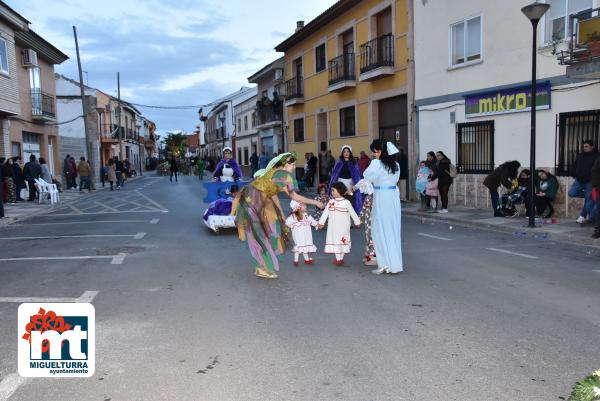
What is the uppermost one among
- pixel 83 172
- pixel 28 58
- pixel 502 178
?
pixel 28 58

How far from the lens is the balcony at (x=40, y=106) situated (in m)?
25.9

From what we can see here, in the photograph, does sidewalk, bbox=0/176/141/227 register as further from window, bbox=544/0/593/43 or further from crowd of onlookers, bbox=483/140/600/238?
window, bbox=544/0/593/43

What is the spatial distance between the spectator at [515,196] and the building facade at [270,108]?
18908 millimetres

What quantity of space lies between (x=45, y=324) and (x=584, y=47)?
444 inches

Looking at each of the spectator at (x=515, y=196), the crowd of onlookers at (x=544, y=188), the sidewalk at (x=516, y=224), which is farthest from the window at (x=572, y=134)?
the sidewalk at (x=516, y=224)

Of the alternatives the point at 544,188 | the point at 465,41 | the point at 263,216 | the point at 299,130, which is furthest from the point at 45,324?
the point at 299,130

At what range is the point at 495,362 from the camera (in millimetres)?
4020

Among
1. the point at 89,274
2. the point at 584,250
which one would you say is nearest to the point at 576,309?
the point at 584,250

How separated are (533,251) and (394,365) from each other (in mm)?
5867

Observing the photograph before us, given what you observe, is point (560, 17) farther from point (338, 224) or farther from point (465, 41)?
point (338, 224)

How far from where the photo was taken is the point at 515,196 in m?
12.9

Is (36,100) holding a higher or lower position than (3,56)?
lower

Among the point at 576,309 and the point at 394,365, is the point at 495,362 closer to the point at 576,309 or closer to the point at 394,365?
the point at 394,365

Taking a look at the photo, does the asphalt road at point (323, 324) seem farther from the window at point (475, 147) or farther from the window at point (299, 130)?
the window at point (299, 130)
